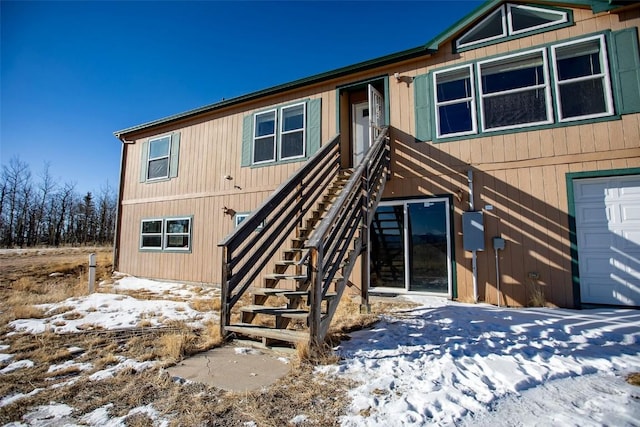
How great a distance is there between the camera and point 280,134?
28.7 feet

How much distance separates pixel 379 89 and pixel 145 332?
7584mm

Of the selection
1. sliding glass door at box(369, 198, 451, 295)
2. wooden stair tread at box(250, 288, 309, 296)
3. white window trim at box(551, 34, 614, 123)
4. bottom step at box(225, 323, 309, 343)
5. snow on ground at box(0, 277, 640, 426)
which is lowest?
snow on ground at box(0, 277, 640, 426)

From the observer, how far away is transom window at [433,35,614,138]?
18.9ft

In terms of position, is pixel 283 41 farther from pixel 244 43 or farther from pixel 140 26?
pixel 140 26

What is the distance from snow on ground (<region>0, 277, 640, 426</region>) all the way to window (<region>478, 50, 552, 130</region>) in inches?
143

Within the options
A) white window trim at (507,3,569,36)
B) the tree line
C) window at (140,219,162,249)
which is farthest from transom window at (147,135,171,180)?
the tree line

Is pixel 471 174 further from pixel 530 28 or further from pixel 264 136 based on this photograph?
pixel 264 136

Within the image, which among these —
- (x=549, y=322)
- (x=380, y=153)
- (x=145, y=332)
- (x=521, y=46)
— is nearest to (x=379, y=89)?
(x=380, y=153)

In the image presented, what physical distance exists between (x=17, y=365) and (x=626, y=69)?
32.1 ft

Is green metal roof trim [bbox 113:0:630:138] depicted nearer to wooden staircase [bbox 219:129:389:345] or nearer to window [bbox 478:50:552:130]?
window [bbox 478:50:552:130]

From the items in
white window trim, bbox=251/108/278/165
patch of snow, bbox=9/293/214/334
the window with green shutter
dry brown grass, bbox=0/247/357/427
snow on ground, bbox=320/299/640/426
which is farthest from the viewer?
white window trim, bbox=251/108/278/165

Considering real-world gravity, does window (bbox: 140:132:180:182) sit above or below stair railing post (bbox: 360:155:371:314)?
above

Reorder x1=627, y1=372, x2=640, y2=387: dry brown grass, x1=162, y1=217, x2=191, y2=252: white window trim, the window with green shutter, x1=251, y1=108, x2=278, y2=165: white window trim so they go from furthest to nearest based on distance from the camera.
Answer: x1=162, y1=217, x2=191, y2=252: white window trim → x1=251, y1=108, x2=278, y2=165: white window trim → the window with green shutter → x1=627, y1=372, x2=640, y2=387: dry brown grass

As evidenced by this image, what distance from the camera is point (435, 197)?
664cm
